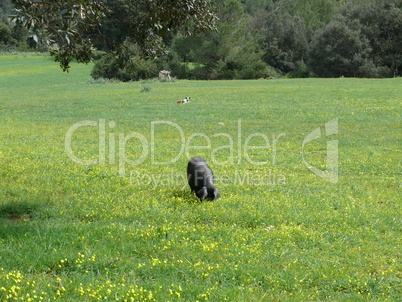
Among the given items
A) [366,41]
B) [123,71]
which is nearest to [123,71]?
[123,71]

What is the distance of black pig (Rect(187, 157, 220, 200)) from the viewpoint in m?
9.18

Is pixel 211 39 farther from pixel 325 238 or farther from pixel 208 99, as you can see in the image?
pixel 325 238

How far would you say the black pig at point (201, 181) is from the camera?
9180 millimetres

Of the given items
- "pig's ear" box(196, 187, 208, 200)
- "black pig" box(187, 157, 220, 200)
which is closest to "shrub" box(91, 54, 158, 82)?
"black pig" box(187, 157, 220, 200)

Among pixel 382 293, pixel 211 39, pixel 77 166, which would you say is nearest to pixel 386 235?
pixel 382 293

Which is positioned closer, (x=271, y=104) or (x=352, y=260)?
(x=352, y=260)

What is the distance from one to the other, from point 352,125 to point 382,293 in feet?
48.0

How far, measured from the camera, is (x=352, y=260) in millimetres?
6586

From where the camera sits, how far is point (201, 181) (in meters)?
9.41

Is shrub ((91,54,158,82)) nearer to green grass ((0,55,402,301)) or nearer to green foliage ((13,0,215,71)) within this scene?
green grass ((0,55,402,301))

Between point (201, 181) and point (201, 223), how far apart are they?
56.5 inches

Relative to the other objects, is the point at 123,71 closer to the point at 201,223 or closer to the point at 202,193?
the point at 202,193

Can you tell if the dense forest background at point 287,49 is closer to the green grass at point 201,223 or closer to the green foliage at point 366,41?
the green foliage at point 366,41

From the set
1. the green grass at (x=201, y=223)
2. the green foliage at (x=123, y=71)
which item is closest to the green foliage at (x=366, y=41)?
the green foliage at (x=123, y=71)
